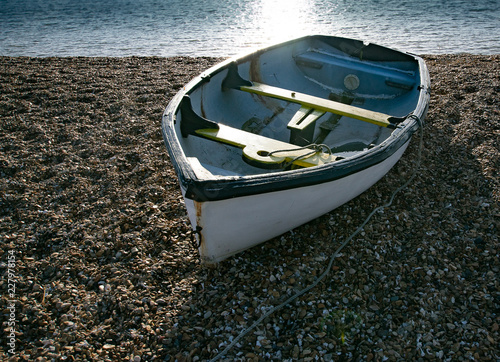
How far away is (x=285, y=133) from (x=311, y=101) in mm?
589

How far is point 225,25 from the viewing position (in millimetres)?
15156

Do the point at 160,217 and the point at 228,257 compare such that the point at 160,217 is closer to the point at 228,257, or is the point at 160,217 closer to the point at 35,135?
the point at 228,257

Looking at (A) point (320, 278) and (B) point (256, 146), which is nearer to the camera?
(A) point (320, 278)

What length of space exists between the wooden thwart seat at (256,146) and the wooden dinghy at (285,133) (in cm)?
1

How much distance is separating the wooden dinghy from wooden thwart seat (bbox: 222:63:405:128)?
14mm

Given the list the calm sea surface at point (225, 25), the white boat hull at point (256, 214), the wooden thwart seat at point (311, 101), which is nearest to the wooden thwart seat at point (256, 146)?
the white boat hull at point (256, 214)

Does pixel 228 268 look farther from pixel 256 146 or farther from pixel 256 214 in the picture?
pixel 256 146

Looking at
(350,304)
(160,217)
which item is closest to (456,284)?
(350,304)

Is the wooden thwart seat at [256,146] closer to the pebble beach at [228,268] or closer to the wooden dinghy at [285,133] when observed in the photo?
the wooden dinghy at [285,133]

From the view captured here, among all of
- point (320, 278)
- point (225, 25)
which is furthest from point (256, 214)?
point (225, 25)

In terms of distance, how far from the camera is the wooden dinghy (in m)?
3.33

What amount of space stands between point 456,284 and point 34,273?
4.15 m

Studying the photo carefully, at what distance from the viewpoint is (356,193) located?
14.4 ft

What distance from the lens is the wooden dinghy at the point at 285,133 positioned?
333 centimetres
